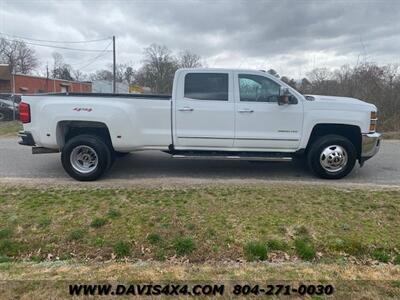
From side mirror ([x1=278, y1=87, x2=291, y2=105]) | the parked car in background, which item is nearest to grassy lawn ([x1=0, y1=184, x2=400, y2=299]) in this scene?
side mirror ([x1=278, y1=87, x2=291, y2=105])

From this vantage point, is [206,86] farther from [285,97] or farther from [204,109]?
[285,97]

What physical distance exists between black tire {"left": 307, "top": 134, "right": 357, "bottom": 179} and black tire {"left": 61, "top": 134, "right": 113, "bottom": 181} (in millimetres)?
3834

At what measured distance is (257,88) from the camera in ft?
19.0

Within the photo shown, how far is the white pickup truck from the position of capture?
5668 mm

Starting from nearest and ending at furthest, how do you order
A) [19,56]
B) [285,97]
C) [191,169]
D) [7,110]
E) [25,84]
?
[285,97]
[191,169]
[7,110]
[25,84]
[19,56]

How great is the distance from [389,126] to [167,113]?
1181 centimetres

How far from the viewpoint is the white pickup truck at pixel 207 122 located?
18.6 ft

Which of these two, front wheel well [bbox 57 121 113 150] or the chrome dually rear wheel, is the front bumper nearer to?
front wheel well [bbox 57 121 113 150]

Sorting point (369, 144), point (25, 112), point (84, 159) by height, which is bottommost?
point (84, 159)

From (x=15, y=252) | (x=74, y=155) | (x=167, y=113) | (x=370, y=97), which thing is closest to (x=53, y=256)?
(x=15, y=252)

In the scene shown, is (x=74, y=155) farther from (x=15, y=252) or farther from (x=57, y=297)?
(x=57, y=297)

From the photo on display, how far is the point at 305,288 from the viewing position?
2.83 m

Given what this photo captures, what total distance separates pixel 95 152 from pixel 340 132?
4657mm

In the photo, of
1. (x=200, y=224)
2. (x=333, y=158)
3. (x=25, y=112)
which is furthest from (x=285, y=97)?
(x=25, y=112)
